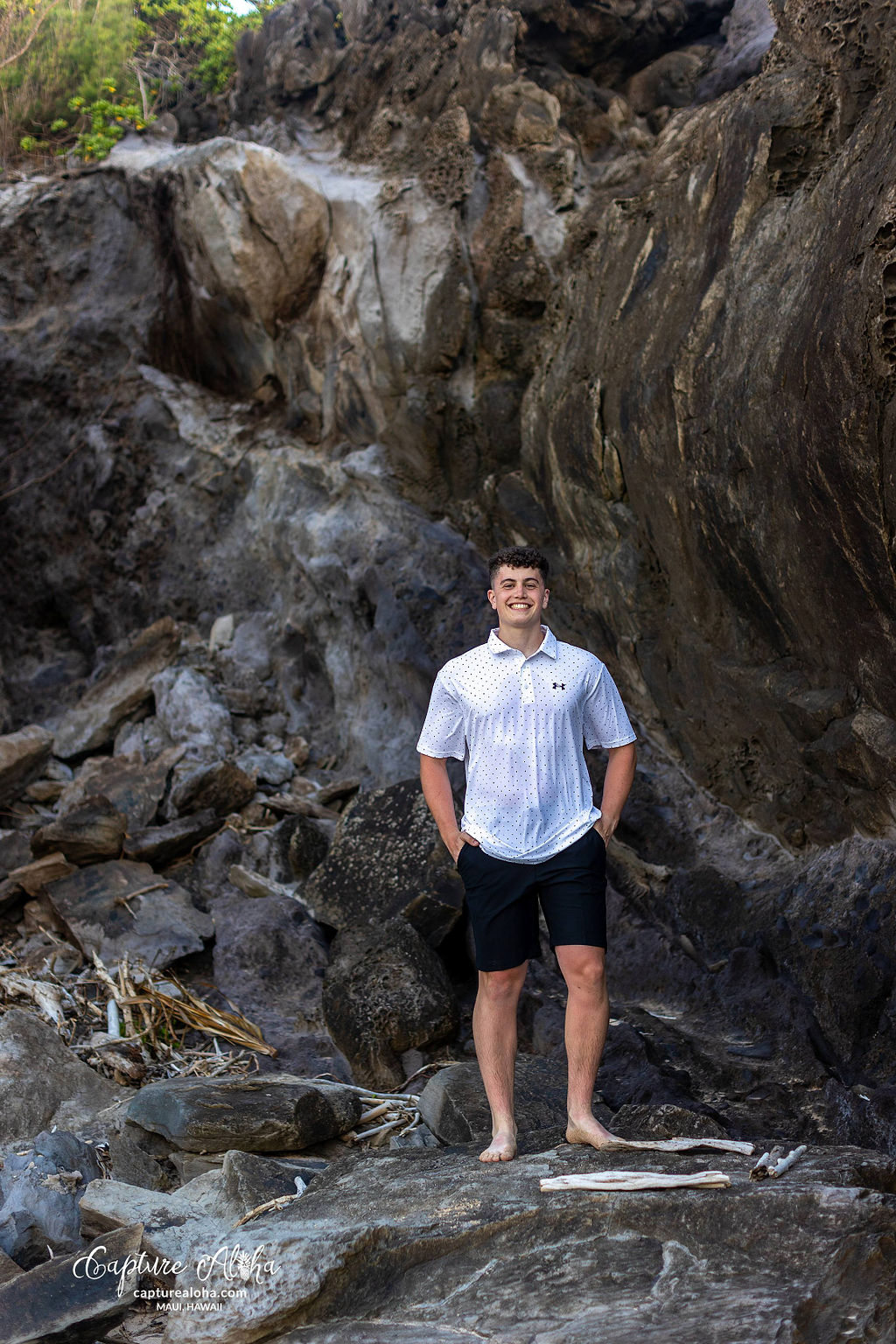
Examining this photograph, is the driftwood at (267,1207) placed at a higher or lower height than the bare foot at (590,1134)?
lower

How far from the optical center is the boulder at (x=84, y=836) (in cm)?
605

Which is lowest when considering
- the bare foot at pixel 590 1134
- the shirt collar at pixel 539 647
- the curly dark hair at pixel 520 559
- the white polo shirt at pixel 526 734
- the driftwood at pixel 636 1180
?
the bare foot at pixel 590 1134

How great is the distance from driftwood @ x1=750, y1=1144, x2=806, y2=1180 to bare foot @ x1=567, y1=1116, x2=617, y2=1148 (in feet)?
1.25

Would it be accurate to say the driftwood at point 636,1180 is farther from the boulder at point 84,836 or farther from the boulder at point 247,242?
the boulder at point 247,242

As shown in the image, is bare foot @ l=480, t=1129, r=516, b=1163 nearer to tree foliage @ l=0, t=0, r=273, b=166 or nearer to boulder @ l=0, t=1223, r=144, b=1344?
boulder @ l=0, t=1223, r=144, b=1344

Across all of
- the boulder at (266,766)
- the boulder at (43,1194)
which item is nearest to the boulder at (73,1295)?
the boulder at (43,1194)

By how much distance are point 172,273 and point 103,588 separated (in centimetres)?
294

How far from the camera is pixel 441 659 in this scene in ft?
23.2

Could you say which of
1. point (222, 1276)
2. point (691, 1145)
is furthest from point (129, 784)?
point (691, 1145)

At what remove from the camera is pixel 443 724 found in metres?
2.98

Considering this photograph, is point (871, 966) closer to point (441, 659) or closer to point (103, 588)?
point (441, 659)

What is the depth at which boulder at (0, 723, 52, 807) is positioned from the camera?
23.0 ft

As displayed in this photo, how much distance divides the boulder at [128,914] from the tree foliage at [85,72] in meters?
7.55

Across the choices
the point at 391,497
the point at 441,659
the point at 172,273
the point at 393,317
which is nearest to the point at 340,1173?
the point at 441,659
